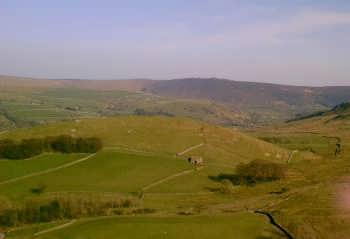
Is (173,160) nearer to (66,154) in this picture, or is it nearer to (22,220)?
(66,154)

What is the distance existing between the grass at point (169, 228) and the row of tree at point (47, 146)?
54.8 meters

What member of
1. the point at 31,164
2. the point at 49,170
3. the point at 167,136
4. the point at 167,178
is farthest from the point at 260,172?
the point at 31,164

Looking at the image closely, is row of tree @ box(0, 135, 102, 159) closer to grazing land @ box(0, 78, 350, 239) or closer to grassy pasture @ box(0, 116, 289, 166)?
grazing land @ box(0, 78, 350, 239)

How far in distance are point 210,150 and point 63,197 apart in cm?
5272

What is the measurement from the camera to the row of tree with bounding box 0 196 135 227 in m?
83.3

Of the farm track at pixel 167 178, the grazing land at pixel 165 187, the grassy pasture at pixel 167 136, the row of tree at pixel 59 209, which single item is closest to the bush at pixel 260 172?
the grazing land at pixel 165 187

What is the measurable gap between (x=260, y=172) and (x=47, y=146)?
51663 millimetres

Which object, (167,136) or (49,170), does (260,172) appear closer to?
(167,136)

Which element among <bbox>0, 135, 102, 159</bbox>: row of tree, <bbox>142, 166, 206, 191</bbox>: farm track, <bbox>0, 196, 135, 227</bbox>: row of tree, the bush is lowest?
<bbox>0, 196, 135, 227</bbox>: row of tree

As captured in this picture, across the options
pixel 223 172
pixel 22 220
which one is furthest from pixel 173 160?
pixel 22 220

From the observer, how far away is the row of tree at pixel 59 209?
8331 centimetres

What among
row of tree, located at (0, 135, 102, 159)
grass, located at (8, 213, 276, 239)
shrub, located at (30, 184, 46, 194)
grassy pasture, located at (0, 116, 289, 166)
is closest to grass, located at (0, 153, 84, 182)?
row of tree, located at (0, 135, 102, 159)

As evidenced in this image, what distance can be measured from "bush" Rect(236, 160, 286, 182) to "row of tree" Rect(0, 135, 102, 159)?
3682cm

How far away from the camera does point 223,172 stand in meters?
119
